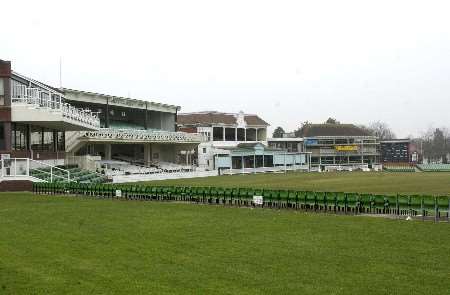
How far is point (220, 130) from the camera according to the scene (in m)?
108

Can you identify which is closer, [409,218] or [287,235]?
[287,235]

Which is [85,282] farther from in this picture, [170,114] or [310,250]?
[170,114]

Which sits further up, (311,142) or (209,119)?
(209,119)

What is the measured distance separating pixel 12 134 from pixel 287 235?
33.8 meters

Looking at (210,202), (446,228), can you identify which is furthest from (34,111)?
(446,228)

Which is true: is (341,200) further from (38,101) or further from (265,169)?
(265,169)

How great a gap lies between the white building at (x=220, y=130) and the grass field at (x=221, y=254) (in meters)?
72.6

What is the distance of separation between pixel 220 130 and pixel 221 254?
93.6m

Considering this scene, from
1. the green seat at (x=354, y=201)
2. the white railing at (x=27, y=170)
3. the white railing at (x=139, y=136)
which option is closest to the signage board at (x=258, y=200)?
the green seat at (x=354, y=201)

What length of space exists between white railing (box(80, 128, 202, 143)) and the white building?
9.12m

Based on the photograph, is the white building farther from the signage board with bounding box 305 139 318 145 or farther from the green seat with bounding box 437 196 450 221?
the green seat with bounding box 437 196 450 221

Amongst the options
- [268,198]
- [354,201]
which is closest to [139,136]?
[268,198]

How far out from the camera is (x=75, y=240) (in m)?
16.6

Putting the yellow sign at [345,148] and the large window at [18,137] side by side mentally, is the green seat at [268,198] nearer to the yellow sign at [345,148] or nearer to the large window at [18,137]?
the large window at [18,137]
